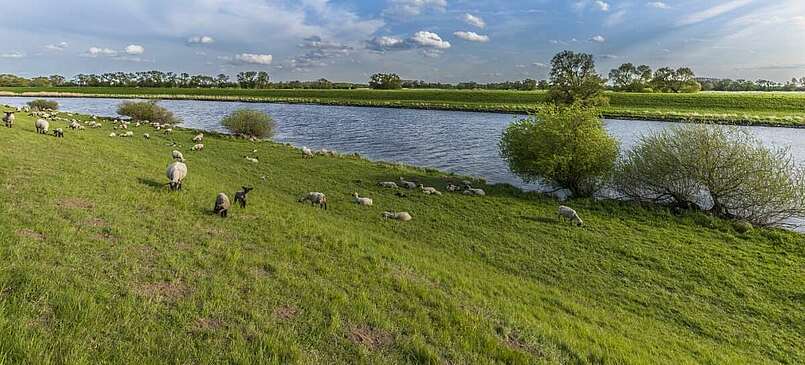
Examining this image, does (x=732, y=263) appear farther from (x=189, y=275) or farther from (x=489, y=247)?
(x=189, y=275)

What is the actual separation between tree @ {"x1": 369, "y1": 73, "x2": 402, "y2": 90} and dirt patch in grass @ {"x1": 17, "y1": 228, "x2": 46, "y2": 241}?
595 feet

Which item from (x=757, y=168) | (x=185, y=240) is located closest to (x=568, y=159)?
(x=757, y=168)

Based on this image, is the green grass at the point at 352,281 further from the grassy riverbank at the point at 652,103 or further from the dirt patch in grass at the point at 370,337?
the grassy riverbank at the point at 652,103

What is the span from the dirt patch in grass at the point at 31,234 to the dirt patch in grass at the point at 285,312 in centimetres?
528

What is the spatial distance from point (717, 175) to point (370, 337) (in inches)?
949

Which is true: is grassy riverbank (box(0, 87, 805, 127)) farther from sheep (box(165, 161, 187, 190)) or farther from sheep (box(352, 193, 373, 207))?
sheep (box(165, 161, 187, 190))

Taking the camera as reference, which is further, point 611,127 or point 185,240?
point 611,127

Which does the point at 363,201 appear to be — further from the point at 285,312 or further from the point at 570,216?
the point at 285,312

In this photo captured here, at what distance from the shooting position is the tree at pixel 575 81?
8419 centimetres

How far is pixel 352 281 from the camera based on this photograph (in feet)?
30.2

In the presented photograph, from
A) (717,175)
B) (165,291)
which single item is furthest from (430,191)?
(165,291)

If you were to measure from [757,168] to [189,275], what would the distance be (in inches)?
1051

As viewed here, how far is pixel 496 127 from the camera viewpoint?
232 ft

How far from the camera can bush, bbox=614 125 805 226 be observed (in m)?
20.8
